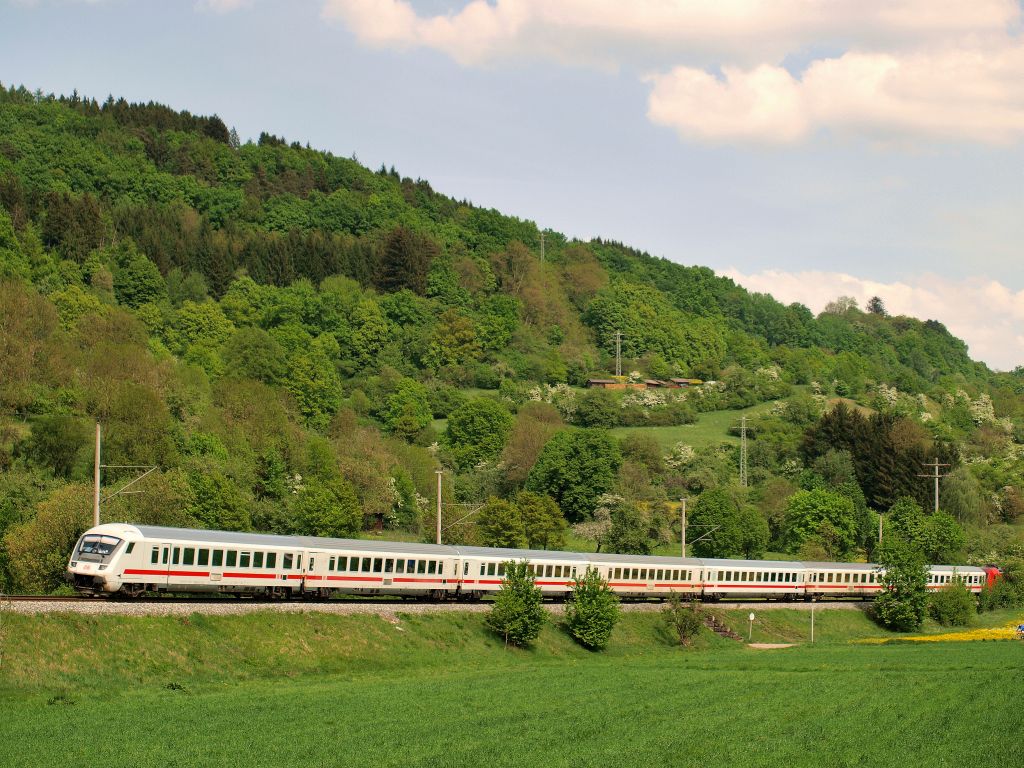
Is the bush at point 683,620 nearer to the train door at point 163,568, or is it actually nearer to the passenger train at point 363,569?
the passenger train at point 363,569

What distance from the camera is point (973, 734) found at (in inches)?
1362

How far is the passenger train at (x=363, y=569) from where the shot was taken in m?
Result: 46.0

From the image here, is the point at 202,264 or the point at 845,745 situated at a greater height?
the point at 202,264

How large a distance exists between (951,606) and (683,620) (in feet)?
85.3

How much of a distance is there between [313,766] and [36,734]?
7.06 m

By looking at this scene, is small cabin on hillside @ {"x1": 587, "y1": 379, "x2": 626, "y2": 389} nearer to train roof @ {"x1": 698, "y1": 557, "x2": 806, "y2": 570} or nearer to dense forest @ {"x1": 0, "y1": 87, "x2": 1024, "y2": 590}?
dense forest @ {"x1": 0, "y1": 87, "x2": 1024, "y2": 590}

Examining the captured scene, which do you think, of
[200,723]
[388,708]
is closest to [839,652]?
[388,708]

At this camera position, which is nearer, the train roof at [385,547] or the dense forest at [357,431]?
the train roof at [385,547]

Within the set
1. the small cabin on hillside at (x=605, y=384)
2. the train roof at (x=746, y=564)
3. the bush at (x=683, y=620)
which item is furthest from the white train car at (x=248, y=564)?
the small cabin on hillside at (x=605, y=384)

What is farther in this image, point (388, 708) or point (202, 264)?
point (202, 264)

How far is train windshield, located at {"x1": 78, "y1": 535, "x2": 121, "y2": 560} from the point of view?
45.6 metres

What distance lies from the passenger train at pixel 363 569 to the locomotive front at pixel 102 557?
0.11 feet

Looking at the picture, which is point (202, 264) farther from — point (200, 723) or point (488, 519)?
point (200, 723)

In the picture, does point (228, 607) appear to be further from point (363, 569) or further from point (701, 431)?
point (701, 431)
